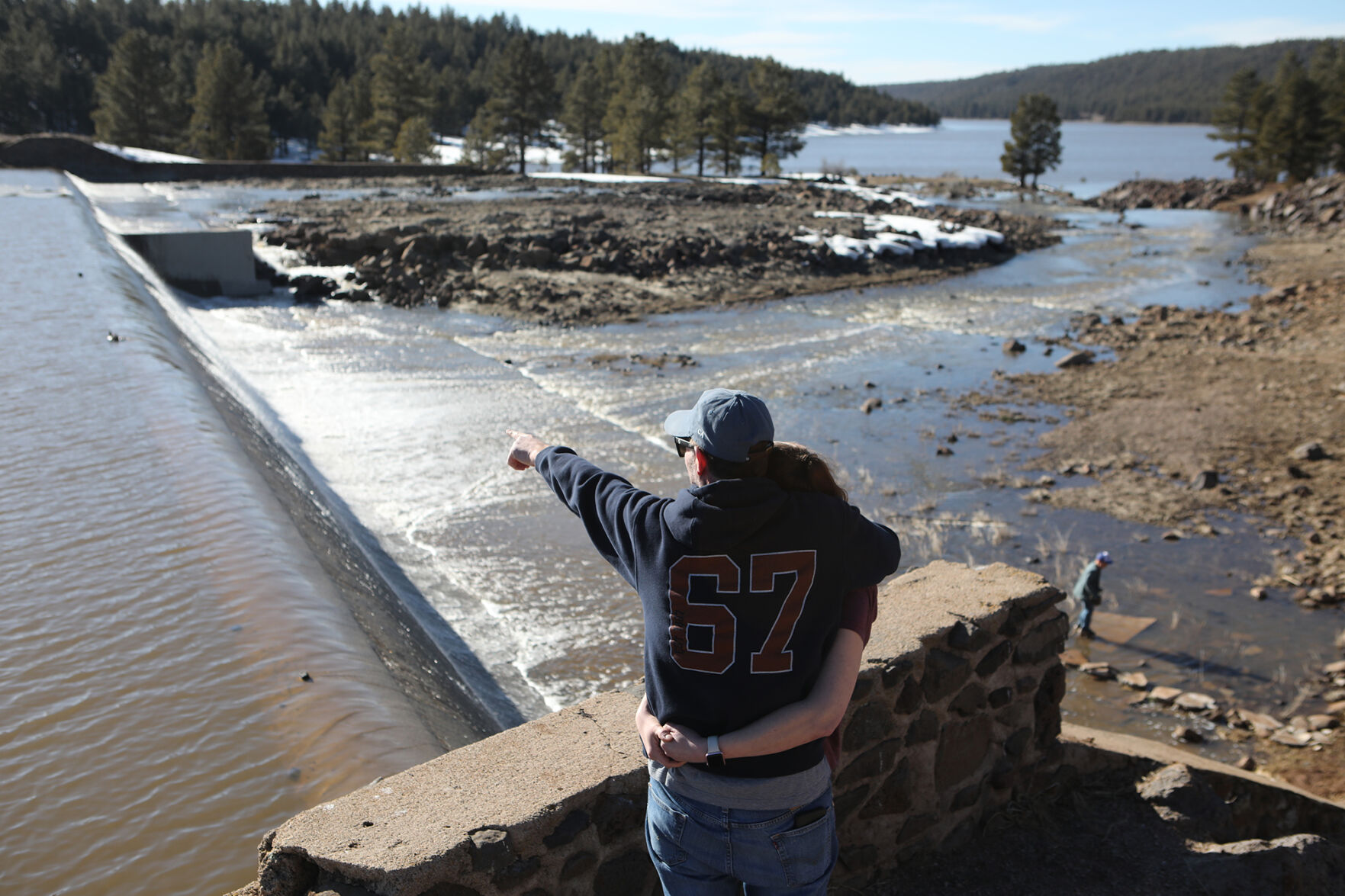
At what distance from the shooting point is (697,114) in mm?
69375

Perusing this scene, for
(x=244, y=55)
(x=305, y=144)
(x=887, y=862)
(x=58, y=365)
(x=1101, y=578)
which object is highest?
(x=244, y=55)

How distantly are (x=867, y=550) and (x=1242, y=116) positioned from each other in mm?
90086

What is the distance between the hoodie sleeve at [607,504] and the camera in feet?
7.21

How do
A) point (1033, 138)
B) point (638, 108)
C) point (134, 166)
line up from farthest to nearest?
1. point (1033, 138)
2. point (638, 108)
3. point (134, 166)

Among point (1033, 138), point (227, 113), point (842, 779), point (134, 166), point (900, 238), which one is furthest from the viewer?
point (1033, 138)

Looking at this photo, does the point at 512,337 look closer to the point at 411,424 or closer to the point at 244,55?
the point at 411,424

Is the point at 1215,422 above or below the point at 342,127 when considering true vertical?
below

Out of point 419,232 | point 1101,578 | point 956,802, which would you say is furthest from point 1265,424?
point 419,232

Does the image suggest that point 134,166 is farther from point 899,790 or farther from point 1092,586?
point 899,790

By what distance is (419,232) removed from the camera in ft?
91.5

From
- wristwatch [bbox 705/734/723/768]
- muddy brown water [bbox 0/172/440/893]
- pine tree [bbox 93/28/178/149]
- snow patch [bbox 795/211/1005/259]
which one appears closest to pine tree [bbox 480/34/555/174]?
pine tree [bbox 93/28/178/149]

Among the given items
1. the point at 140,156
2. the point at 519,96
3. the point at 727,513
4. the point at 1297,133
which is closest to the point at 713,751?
the point at 727,513

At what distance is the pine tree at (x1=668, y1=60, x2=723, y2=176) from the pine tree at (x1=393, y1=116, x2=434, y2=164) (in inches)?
712

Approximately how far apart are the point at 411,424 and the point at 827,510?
12.0 m
